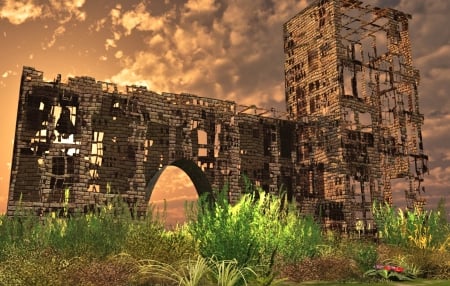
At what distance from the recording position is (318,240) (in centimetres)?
1234

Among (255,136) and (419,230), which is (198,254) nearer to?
(419,230)

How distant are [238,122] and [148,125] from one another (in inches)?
212

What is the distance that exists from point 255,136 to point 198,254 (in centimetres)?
1655

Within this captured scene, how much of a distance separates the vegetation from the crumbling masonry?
595 cm

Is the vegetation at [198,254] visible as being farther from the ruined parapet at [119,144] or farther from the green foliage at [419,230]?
the ruined parapet at [119,144]

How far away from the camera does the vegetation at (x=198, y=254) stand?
23.9 feet

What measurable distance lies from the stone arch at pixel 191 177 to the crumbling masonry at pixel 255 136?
0.26 ft

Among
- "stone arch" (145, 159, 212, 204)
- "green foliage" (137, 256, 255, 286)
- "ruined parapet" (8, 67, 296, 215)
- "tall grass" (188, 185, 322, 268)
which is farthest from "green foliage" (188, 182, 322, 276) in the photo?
"stone arch" (145, 159, 212, 204)

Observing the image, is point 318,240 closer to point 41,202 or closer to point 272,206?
point 272,206

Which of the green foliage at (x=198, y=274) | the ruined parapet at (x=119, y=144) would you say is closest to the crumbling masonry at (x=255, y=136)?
the ruined parapet at (x=119, y=144)

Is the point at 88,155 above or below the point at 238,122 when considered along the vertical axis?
below

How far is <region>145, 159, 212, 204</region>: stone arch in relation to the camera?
21672 millimetres

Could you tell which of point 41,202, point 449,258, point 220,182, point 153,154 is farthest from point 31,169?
point 449,258

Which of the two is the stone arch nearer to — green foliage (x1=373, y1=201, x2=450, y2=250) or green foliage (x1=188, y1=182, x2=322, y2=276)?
green foliage (x1=373, y1=201, x2=450, y2=250)
